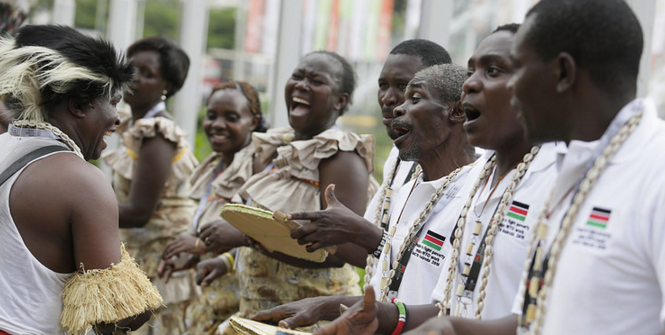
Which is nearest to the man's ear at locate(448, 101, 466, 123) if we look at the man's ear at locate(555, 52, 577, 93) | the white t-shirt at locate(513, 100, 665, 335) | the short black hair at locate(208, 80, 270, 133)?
the man's ear at locate(555, 52, 577, 93)

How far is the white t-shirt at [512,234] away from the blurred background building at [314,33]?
1.60 m

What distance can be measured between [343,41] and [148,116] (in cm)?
946

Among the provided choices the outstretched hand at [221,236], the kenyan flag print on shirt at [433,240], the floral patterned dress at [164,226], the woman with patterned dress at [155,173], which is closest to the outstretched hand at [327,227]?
the kenyan flag print on shirt at [433,240]

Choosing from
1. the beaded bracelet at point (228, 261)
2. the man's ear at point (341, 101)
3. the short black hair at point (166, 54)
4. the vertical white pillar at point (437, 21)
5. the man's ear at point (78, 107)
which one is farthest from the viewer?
the short black hair at point (166, 54)

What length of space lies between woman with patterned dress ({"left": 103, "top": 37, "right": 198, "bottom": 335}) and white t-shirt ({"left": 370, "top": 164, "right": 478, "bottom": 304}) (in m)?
2.59

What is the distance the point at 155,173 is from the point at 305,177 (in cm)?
157

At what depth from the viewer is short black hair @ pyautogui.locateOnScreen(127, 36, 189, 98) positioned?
5.98m

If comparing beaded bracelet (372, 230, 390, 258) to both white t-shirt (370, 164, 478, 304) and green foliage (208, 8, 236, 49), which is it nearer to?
white t-shirt (370, 164, 478, 304)

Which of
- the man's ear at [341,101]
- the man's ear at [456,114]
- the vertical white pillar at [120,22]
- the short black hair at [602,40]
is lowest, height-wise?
the man's ear at [456,114]

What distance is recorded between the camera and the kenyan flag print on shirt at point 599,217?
1.88 m

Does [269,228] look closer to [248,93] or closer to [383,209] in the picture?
[383,209]

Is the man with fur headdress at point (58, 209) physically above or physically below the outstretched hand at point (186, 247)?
above

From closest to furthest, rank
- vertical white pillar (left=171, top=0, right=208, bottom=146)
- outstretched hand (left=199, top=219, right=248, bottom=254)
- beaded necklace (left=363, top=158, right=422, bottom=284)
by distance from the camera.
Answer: beaded necklace (left=363, top=158, right=422, bottom=284)
outstretched hand (left=199, top=219, right=248, bottom=254)
vertical white pillar (left=171, top=0, right=208, bottom=146)

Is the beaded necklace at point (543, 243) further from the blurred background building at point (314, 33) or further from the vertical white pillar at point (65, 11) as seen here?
the vertical white pillar at point (65, 11)
